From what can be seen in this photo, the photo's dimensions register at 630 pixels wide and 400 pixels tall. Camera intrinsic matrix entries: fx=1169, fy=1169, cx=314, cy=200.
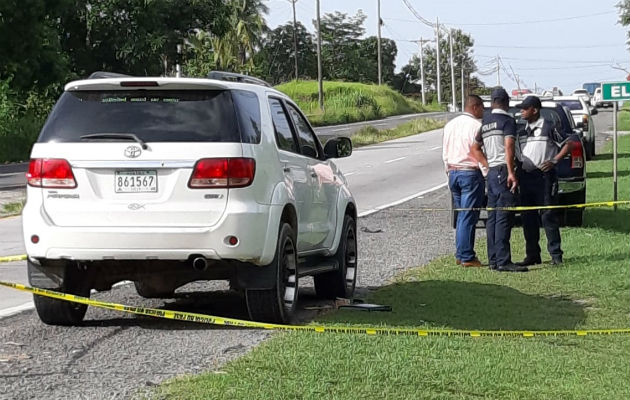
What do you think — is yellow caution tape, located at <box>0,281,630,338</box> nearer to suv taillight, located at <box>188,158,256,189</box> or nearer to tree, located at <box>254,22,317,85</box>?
suv taillight, located at <box>188,158,256,189</box>

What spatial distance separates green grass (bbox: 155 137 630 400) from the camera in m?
6.12

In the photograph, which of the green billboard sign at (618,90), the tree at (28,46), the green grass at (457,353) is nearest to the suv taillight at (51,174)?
the green grass at (457,353)

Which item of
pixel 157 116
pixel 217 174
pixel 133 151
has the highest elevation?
pixel 157 116

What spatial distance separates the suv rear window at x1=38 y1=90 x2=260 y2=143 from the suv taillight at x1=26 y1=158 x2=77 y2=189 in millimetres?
174

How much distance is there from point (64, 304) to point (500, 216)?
17.6 feet

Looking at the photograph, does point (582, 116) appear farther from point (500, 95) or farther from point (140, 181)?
point (140, 181)

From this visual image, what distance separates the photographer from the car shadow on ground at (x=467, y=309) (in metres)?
8.75

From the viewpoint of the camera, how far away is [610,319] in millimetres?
9281

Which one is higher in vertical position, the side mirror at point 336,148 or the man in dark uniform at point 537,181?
the side mirror at point 336,148

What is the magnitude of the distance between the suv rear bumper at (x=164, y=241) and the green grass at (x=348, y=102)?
69.6 metres

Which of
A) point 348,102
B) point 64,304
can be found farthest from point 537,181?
point 348,102

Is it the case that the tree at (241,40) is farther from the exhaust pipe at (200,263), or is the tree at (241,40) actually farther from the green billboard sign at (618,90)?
the exhaust pipe at (200,263)


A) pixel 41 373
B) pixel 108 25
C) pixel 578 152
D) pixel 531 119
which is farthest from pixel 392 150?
pixel 41 373

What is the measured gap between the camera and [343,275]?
33.0ft
